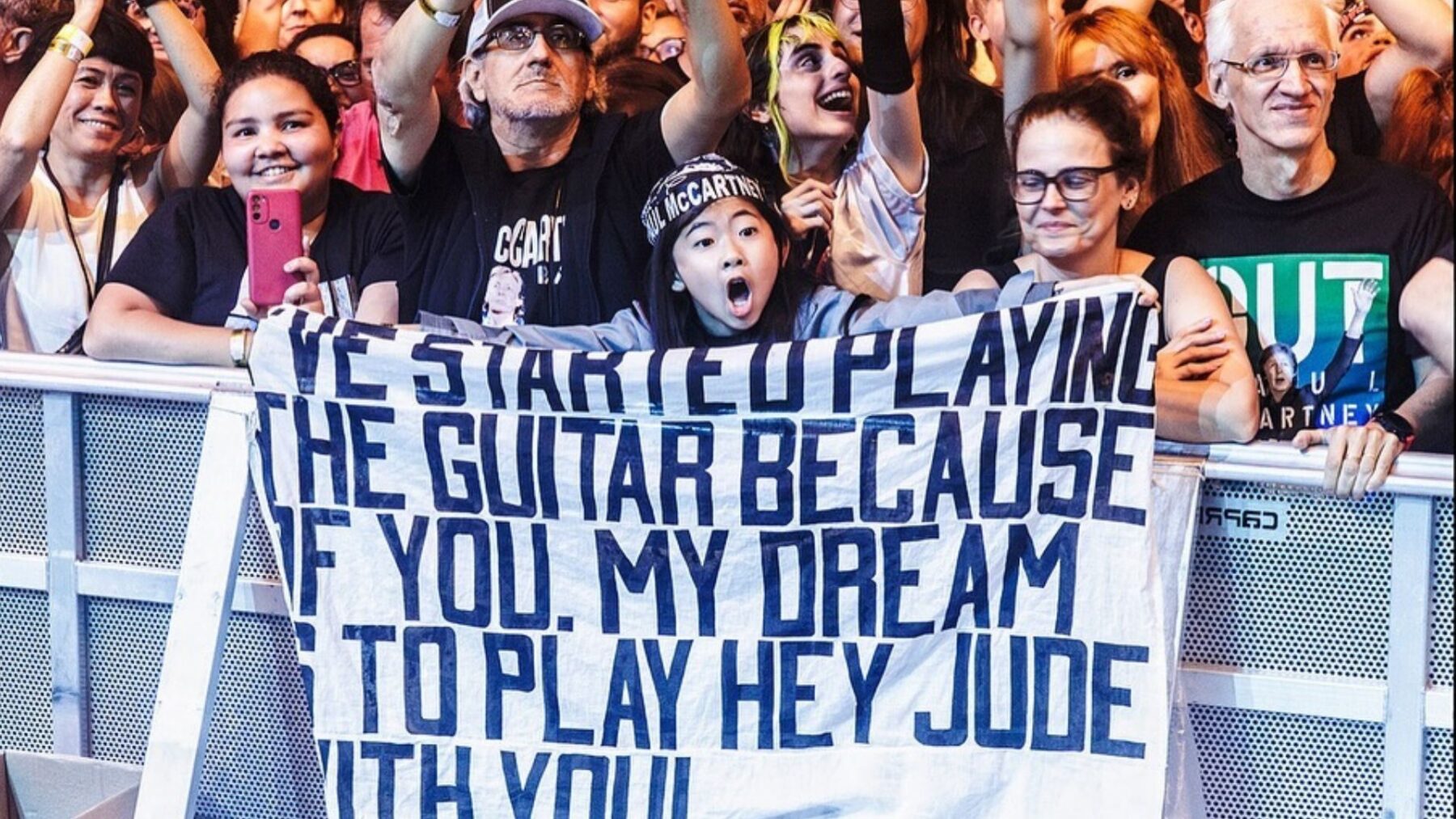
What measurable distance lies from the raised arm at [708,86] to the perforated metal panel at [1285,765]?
145cm

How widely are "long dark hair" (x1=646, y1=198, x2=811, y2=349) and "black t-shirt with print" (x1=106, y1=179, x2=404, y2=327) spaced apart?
28.6 inches

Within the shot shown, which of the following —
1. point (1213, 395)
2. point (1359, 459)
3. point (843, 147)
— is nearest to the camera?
point (1359, 459)

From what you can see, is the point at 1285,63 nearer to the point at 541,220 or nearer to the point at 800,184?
the point at 800,184

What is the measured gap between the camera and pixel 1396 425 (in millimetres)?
2990

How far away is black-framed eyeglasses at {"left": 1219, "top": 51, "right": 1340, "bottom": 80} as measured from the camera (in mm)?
3443

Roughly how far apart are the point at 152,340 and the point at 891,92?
4.97 ft

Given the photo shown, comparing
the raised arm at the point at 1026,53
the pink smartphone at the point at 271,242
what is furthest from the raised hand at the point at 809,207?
the pink smartphone at the point at 271,242

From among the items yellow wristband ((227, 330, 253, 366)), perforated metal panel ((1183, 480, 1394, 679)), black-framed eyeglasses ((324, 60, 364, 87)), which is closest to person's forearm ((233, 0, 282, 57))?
black-framed eyeglasses ((324, 60, 364, 87))

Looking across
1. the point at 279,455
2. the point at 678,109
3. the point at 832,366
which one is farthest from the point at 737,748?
the point at 678,109

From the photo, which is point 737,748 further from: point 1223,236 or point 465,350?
point 1223,236

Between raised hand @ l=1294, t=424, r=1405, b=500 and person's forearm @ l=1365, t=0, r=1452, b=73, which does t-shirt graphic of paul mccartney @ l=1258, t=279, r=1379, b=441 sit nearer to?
raised hand @ l=1294, t=424, r=1405, b=500

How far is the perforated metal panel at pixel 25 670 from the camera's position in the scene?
12.0ft

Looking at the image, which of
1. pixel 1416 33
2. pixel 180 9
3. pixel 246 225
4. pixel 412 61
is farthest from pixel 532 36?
pixel 1416 33

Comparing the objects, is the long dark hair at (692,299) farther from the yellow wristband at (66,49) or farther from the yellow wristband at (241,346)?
the yellow wristband at (66,49)
